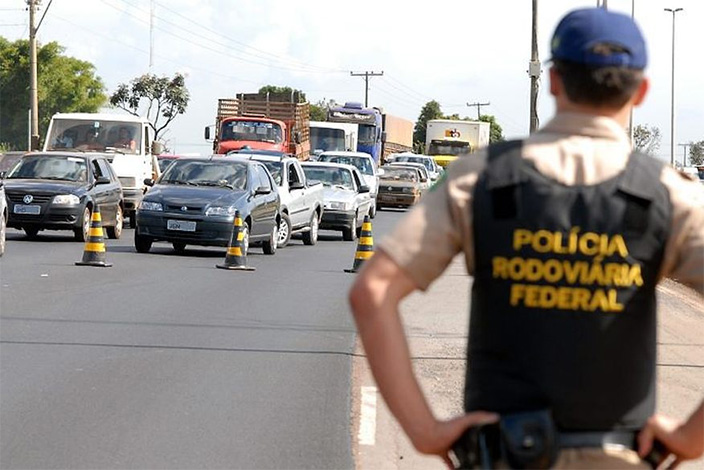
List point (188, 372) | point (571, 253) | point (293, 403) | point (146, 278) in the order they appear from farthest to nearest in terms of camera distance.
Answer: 1. point (146, 278)
2. point (188, 372)
3. point (293, 403)
4. point (571, 253)

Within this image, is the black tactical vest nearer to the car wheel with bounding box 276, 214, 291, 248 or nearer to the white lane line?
the white lane line

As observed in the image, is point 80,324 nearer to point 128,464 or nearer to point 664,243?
point 128,464

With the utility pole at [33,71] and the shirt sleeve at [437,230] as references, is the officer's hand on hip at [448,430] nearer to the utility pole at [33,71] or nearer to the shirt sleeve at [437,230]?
the shirt sleeve at [437,230]

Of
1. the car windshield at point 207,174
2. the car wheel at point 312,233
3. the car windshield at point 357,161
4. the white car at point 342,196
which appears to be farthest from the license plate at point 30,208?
the car windshield at point 357,161

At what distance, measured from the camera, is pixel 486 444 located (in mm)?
3254

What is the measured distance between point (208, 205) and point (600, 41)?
2118cm

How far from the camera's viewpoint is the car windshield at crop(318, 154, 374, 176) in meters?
42.8

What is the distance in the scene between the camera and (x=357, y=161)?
43406 mm

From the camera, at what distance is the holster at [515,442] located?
3.18 metres

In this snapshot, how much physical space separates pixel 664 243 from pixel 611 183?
0.60 ft

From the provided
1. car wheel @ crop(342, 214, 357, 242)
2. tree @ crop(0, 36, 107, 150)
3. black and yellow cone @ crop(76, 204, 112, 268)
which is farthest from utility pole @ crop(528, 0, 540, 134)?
tree @ crop(0, 36, 107, 150)

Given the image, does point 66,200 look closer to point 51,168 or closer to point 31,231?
point 31,231

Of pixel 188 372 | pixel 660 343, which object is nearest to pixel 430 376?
pixel 188 372

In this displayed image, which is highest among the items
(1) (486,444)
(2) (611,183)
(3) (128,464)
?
(2) (611,183)
